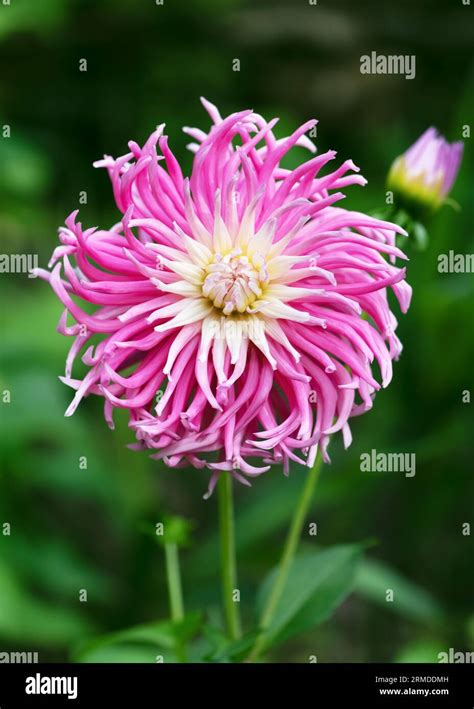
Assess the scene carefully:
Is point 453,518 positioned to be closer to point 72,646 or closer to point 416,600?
point 416,600

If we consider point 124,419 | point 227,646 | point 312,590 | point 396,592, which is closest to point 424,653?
point 396,592

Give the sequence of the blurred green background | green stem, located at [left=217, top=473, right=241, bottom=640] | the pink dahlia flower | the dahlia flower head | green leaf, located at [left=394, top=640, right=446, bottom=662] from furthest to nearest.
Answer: the blurred green background
green leaf, located at [left=394, top=640, right=446, bottom=662]
the pink dahlia flower
green stem, located at [left=217, top=473, right=241, bottom=640]
the dahlia flower head

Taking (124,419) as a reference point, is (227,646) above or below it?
below

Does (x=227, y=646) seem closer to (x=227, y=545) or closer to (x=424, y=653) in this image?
(x=227, y=545)

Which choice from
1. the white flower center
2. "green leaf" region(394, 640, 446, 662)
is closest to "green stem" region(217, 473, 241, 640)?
the white flower center

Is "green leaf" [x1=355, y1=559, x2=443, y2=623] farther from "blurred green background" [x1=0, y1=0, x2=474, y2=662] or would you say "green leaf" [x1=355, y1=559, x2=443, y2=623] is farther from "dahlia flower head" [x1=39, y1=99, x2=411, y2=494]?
"dahlia flower head" [x1=39, y1=99, x2=411, y2=494]

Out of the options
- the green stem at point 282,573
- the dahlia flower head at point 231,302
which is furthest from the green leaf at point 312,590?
the dahlia flower head at point 231,302
